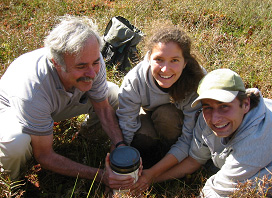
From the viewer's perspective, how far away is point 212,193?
258cm

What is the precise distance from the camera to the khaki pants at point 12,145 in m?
2.64

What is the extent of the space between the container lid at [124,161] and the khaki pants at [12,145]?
0.85 metres

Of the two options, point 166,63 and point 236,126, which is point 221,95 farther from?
point 166,63

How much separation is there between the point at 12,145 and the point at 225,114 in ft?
6.43

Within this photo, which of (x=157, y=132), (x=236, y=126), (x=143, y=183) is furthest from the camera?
(x=157, y=132)

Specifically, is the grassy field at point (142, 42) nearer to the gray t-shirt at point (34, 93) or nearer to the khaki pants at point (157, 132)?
the khaki pants at point (157, 132)

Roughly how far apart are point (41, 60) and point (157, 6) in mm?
4048

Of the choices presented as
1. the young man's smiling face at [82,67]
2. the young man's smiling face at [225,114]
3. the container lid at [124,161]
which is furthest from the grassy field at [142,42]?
the young man's smiling face at [82,67]

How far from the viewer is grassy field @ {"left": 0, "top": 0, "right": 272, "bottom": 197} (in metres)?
2.97

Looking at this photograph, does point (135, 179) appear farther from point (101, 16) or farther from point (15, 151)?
point (101, 16)

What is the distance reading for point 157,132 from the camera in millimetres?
3531

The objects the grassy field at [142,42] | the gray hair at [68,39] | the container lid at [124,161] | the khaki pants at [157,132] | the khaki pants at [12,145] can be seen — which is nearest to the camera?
the container lid at [124,161]

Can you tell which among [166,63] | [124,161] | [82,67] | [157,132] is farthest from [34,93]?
[157,132]

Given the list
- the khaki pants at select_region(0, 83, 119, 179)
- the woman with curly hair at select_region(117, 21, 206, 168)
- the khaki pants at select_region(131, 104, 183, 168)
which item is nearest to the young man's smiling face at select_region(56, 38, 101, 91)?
the woman with curly hair at select_region(117, 21, 206, 168)
